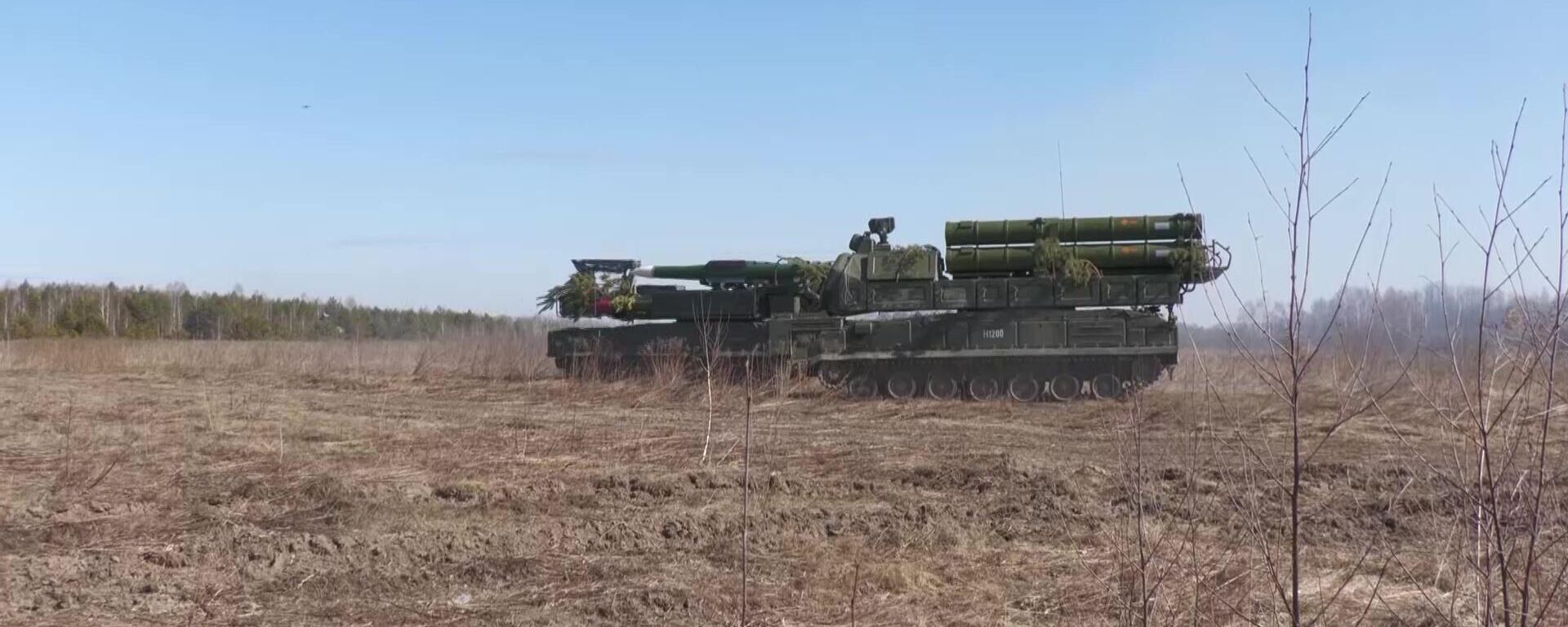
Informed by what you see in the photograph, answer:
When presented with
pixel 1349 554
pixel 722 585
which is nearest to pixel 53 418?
pixel 722 585

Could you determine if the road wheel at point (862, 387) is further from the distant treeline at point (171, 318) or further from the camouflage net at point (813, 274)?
the distant treeline at point (171, 318)

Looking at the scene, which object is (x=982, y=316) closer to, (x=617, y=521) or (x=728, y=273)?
(x=728, y=273)

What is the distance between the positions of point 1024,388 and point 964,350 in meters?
1.03

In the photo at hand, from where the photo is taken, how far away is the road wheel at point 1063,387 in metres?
17.9

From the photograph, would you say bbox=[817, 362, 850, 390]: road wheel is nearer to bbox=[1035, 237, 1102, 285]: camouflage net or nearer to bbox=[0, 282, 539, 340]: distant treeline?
bbox=[1035, 237, 1102, 285]: camouflage net

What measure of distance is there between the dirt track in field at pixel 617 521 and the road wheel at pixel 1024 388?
5572 mm

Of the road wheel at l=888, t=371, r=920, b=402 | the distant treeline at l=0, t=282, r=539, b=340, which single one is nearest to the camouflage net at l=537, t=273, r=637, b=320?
the road wheel at l=888, t=371, r=920, b=402

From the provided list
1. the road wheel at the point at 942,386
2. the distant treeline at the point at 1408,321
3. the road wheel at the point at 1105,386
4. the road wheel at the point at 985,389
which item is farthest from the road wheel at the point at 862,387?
the distant treeline at the point at 1408,321

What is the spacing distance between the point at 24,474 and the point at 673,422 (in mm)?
6504

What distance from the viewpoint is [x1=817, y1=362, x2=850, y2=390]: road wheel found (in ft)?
61.0

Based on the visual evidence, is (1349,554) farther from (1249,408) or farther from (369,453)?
(1249,408)

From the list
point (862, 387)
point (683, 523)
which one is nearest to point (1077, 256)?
point (862, 387)

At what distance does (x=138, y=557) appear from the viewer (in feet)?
19.6

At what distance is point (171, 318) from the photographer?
135 ft
